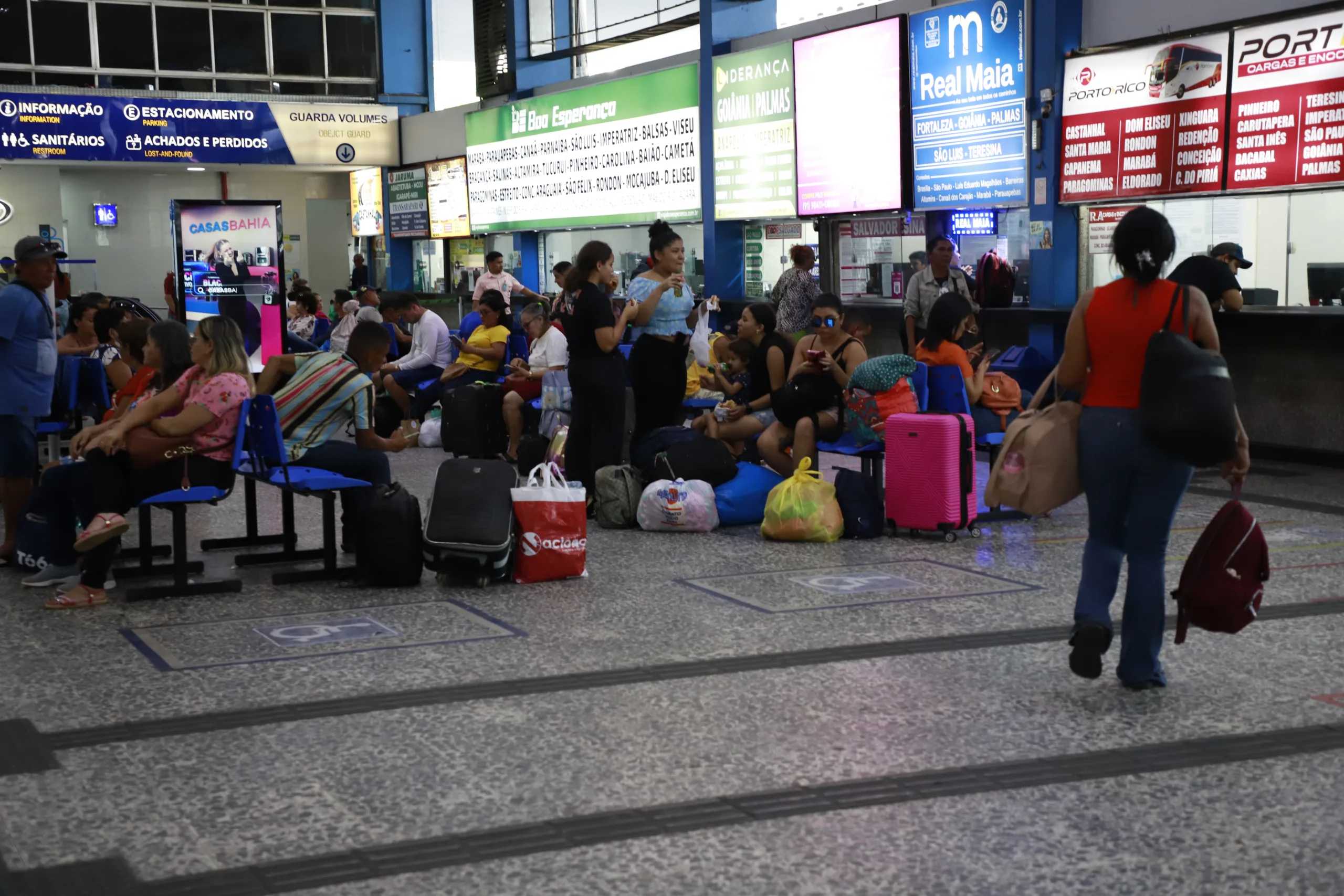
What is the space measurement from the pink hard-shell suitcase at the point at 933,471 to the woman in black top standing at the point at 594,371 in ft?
5.82

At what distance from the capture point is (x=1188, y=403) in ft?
14.1

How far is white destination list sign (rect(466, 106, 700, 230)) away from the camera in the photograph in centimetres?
1767

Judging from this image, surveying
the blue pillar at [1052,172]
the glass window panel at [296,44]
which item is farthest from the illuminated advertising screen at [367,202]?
the blue pillar at [1052,172]

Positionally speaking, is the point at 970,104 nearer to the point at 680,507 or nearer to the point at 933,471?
the point at 933,471

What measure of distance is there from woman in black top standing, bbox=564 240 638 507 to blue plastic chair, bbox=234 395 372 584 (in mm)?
1963

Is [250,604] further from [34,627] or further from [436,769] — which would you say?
[436,769]

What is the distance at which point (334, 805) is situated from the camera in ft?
12.4

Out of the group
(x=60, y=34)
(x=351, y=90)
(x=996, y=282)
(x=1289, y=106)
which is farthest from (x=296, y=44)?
(x=1289, y=106)

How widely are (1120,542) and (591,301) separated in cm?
447

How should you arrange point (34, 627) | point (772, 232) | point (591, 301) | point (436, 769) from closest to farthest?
point (436, 769), point (34, 627), point (591, 301), point (772, 232)

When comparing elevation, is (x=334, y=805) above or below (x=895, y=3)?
below

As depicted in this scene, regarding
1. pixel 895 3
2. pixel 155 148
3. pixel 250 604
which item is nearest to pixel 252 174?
pixel 155 148

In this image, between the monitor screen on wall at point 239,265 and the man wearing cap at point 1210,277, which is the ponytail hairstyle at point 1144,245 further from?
the monitor screen on wall at point 239,265

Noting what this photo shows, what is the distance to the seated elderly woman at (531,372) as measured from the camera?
11.0 m
